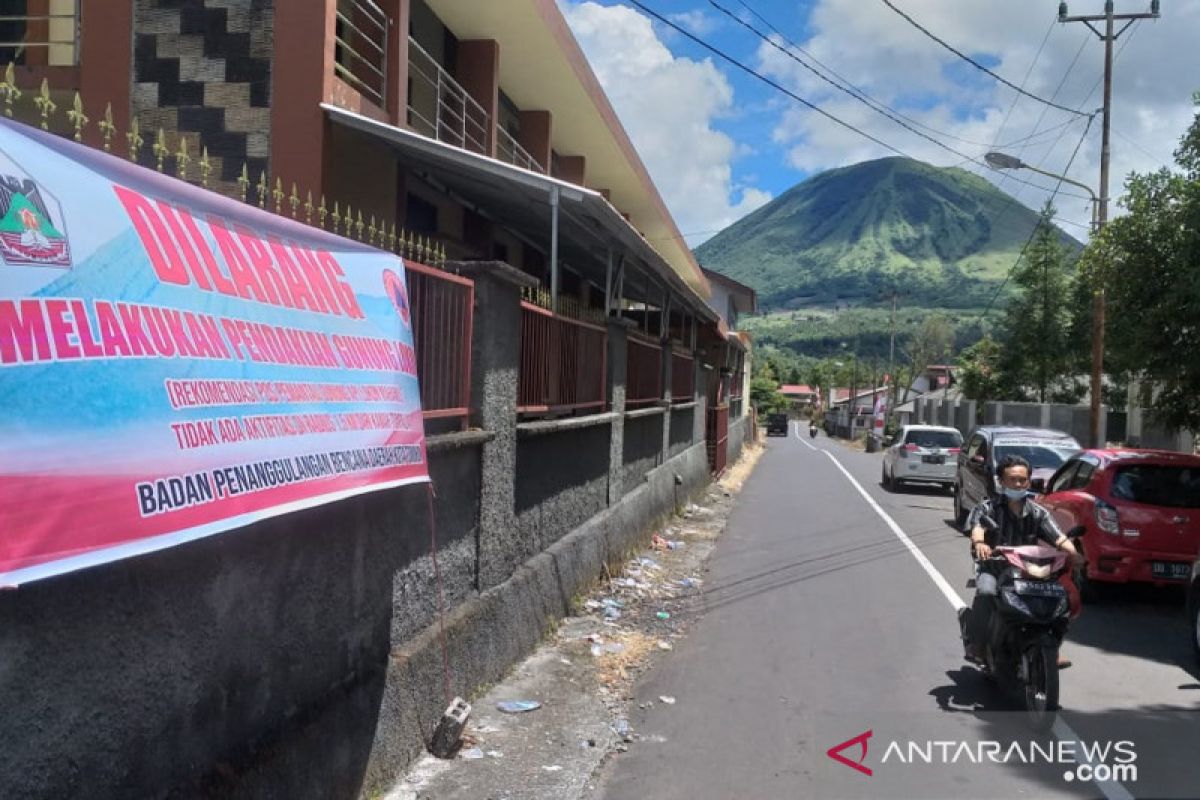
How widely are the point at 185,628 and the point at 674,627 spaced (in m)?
5.71

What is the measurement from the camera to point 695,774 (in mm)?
4918

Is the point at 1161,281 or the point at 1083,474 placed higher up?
the point at 1161,281

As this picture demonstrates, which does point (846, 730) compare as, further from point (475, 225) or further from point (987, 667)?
point (475, 225)

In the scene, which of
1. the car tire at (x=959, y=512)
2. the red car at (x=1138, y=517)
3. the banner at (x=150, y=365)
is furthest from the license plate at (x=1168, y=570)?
the banner at (x=150, y=365)

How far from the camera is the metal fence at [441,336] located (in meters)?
5.27

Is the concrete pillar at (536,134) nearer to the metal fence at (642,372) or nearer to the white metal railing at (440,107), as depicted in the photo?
the white metal railing at (440,107)

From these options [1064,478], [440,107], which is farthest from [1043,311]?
[440,107]

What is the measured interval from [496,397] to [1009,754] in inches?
148

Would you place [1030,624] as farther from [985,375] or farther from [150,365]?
[985,375]

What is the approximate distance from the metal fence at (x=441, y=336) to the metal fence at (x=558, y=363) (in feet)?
3.91

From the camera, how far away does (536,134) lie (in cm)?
1719

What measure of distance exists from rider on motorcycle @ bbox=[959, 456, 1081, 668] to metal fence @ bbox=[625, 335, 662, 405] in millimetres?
5872

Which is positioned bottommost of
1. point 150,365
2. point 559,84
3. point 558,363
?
point 150,365

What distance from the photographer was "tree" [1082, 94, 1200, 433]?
10.6 meters
